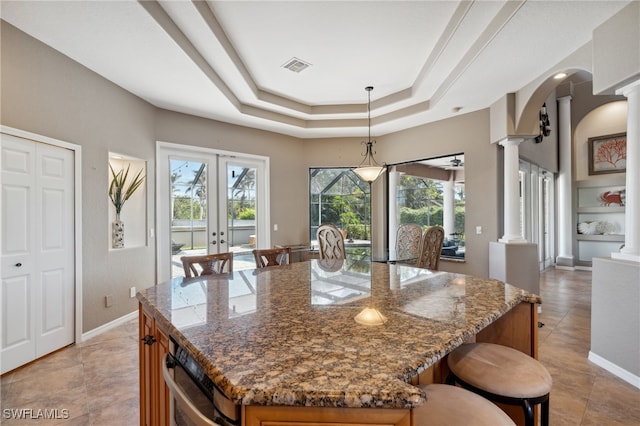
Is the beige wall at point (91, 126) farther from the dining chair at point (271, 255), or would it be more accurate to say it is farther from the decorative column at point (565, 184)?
the decorative column at point (565, 184)

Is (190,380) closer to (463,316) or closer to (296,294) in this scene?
(296,294)

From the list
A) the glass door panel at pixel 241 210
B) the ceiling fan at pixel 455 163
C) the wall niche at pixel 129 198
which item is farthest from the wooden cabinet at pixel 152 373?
the ceiling fan at pixel 455 163

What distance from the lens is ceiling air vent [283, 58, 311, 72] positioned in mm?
3338

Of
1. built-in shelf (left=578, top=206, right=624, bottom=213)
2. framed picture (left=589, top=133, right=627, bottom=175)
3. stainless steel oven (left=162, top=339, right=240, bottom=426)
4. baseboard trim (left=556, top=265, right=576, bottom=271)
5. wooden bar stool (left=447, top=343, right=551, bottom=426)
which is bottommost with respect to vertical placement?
baseboard trim (left=556, top=265, right=576, bottom=271)

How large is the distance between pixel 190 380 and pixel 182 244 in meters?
3.81

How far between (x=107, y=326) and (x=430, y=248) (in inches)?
142

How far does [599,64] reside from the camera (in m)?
2.41

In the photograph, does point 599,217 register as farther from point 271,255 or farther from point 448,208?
point 271,255

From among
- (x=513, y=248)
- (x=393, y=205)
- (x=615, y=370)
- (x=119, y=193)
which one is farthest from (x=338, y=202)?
(x=615, y=370)

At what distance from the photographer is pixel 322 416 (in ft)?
2.18

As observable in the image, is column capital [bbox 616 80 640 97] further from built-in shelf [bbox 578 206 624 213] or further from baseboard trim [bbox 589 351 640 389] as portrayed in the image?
built-in shelf [bbox 578 206 624 213]

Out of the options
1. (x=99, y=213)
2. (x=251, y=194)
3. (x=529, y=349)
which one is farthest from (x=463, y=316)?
(x=251, y=194)

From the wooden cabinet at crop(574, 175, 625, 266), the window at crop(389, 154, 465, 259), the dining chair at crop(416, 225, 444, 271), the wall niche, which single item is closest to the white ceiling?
the wall niche

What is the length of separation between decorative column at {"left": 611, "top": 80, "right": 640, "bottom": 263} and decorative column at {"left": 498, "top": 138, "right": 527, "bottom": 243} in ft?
4.64
